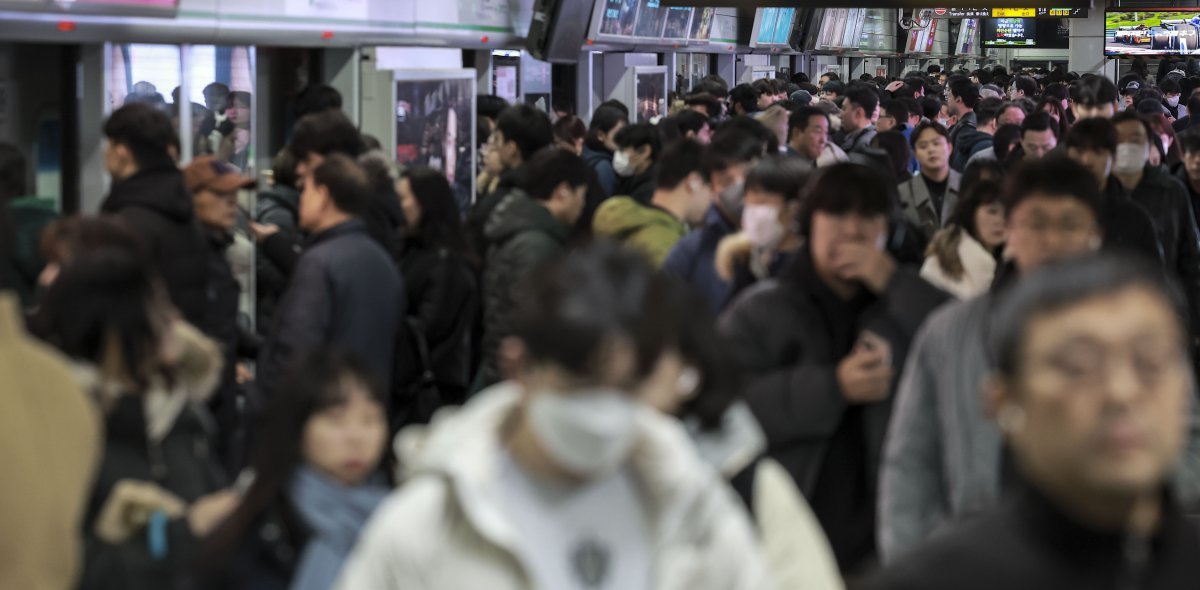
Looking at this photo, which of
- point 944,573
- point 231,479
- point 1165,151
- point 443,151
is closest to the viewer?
point 944,573

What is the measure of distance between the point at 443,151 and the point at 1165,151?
163 inches

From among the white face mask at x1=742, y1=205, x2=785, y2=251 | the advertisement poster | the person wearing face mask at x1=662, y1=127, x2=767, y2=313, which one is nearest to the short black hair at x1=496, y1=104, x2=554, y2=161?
the advertisement poster

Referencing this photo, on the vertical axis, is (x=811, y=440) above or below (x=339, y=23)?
below

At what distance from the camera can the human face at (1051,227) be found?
362 centimetres

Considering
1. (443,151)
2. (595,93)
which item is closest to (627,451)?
(443,151)

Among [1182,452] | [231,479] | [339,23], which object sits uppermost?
[339,23]

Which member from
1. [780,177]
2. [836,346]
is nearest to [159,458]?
[836,346]

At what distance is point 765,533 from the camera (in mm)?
2449

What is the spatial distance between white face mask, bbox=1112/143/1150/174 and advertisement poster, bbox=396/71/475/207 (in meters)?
3.48

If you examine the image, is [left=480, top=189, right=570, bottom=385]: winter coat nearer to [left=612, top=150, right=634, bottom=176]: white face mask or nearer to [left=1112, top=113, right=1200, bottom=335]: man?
[left=612, top=150, right=634, bottom=176]: white face mask

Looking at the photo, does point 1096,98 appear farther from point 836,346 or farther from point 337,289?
point 836,346

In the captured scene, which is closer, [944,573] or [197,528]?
[944,573]

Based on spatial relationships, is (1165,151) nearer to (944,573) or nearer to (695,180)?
(695,180)

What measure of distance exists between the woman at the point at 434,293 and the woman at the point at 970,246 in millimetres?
1480
